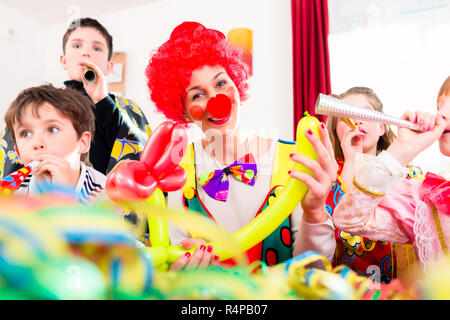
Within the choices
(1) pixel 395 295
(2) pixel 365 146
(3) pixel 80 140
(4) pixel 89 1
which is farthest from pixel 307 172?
(4) pixel 89 1

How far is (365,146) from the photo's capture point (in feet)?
3.66

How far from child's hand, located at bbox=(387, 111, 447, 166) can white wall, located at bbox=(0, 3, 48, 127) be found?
9.72 feet

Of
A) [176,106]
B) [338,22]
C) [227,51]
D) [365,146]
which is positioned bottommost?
[365,146]

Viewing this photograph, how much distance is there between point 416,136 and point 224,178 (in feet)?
1.14

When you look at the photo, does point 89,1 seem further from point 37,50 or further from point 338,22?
point 338,22

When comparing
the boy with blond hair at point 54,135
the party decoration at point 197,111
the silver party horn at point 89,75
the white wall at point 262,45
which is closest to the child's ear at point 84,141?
the boy with blond hair at point 54,135

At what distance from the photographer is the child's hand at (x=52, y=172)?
53cm

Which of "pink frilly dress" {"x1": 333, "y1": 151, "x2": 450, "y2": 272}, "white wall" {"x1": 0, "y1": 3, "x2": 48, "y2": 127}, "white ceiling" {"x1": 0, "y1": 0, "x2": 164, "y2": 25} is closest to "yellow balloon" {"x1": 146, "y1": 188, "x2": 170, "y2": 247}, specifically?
"pink frilly dress" {"x1": 333, "y1": 151, "x2": 450, "y2": 272}

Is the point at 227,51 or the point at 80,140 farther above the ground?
the point at 227,51

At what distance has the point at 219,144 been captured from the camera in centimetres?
79

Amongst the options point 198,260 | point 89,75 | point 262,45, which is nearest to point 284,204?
point 198,260

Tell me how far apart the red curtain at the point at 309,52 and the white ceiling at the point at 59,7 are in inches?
41.2
